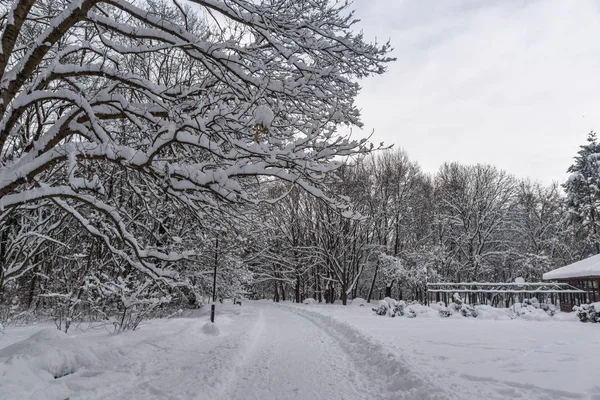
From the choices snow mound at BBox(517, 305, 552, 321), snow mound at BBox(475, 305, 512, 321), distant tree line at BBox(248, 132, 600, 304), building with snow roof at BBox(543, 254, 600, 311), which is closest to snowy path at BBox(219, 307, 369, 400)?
snow mound at BBox(475, 305, 512, 321)

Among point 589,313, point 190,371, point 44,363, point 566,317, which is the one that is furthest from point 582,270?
point 44,363

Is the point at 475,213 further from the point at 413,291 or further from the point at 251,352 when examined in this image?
the point at 251,352

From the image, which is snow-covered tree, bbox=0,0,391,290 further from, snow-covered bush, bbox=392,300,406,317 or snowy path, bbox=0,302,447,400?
snow-covered bush, bbox=392,300,406,317

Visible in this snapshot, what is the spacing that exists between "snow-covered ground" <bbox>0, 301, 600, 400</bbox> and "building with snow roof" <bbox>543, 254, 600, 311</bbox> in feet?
35.5

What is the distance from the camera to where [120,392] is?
5430 millimetres

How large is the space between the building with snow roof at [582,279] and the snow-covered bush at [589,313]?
5.56 meters

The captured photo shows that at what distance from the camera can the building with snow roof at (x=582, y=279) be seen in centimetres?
1877

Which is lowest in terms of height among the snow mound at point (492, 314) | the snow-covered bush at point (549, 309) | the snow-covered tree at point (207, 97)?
the snow mound at point (492, 314)

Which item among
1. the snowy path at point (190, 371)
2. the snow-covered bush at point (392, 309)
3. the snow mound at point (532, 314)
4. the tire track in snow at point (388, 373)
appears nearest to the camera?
the tire track in snow at point (388, 373)

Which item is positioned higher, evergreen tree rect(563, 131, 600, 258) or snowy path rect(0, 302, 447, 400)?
evergreen tree rect(563, 131, 600, 258)

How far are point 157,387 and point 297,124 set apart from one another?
4624 millimetres

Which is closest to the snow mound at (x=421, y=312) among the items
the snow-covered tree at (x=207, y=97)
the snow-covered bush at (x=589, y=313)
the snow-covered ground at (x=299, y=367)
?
the snow-covered bush at (x=589, y=313)

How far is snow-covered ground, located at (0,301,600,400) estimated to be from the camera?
5148 millimetres

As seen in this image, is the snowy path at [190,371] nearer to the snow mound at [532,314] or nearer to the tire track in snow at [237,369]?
the tire track in snow at [237,369]
